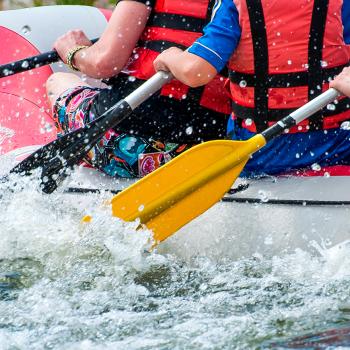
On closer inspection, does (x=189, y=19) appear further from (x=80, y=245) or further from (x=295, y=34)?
(x=80, y=245)

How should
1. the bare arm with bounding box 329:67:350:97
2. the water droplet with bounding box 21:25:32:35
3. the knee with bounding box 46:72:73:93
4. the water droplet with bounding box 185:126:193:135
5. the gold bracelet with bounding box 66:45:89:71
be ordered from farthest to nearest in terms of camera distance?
the water droplet with bounding box 21:25:32:35 < the knee with bounding box 46:72:73:93 < the gold bracelet with bounding box 66:45:89:71 < the water droplet with bounding box 185:126:193:135 < the bare arm with bounding box 329:67:350:97

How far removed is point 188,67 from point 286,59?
0.31 meters

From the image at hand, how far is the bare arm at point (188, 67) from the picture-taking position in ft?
11.3

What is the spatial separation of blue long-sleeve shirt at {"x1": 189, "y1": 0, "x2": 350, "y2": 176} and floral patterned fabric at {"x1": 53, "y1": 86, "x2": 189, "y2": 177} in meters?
→ 0.31

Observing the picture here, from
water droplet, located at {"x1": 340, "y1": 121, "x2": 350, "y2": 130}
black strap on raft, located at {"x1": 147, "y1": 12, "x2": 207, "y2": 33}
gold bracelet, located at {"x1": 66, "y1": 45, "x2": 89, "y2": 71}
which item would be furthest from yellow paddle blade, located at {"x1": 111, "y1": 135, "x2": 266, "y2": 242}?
gold bracelet, located at {"x1": 66, "y1": 45, "x2": 89, "y2": 71}

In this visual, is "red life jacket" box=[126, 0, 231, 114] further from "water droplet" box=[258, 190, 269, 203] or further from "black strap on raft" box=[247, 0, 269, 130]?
"water droplet" box=[258, 190, 269, 203]

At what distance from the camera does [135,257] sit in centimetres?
360

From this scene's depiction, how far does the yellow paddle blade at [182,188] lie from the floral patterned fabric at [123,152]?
398mm

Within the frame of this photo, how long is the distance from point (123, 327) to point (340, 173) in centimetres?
95

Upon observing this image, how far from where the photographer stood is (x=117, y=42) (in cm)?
380

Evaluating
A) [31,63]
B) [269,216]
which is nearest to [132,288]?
[269,216]

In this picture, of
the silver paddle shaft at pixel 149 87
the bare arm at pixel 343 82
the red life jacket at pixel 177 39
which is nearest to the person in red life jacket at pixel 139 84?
the red life jacket at pixel 177 39

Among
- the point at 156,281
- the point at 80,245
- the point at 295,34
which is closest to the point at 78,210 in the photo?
the point at 80,245

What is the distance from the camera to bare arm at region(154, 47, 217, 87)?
3443mm
